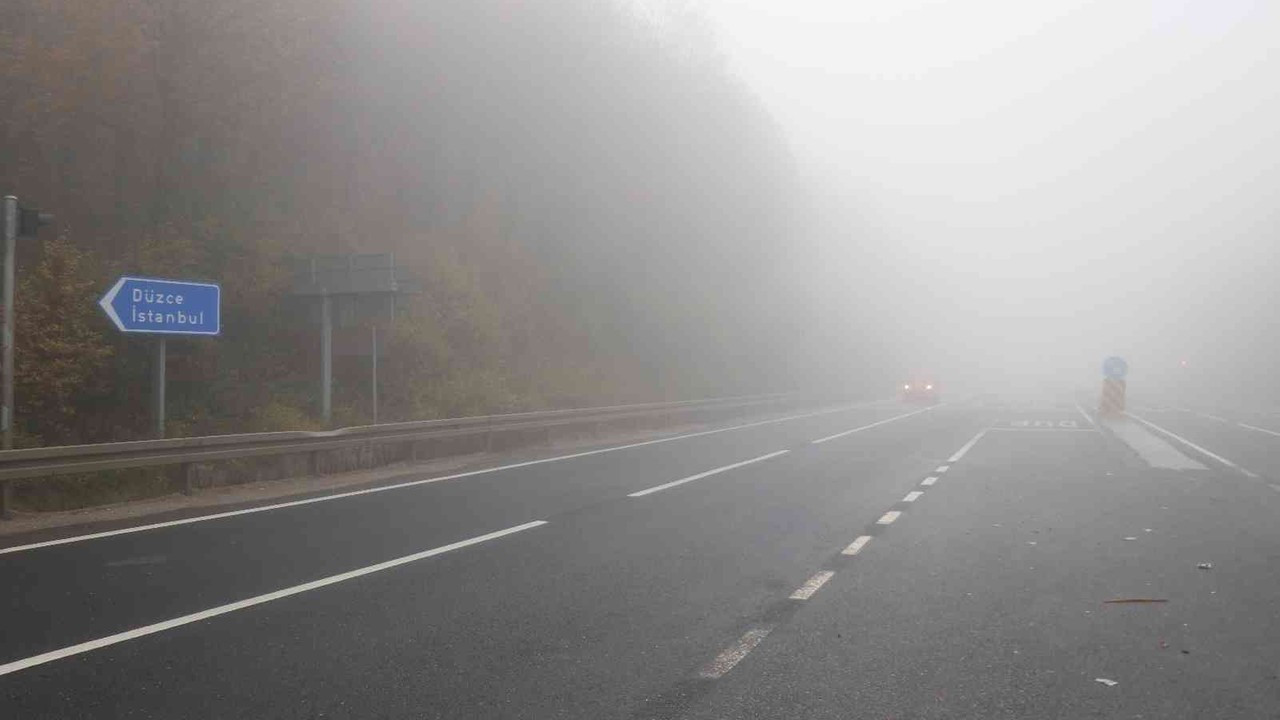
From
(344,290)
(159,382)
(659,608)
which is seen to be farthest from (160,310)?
(659,608)

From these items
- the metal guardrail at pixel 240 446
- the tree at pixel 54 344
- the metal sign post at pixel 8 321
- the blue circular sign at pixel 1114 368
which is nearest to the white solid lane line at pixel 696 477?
the metal guardrail at pixel 240 446

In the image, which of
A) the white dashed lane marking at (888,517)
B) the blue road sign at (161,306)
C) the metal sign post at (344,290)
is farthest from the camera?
the metal sign post at (344,290)

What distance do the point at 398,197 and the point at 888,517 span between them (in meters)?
25.6

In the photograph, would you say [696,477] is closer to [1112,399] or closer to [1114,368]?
[1112,399]

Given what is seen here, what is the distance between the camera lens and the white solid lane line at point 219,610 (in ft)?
18.1

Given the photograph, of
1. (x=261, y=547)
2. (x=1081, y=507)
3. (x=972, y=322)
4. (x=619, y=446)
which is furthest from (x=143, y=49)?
(x=972, y=322)

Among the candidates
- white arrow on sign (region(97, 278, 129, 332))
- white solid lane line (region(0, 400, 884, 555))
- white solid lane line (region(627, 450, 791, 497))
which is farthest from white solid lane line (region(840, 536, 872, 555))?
white arrow on sign (region(97, 278, 129, 332))

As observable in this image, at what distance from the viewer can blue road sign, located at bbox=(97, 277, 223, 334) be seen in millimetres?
13375

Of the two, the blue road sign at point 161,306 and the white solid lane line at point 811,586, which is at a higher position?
the blue road sign at point 161,306

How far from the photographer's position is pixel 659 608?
691 cm

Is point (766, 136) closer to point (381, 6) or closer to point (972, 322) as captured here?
point (381, 6)

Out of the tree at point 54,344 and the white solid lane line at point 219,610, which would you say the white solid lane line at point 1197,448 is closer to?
the white solid lane line at point 219,610

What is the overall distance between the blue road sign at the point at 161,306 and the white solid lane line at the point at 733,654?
10.7 meters

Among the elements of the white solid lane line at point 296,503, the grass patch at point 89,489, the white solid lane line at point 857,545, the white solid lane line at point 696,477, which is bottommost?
the white solid lane line at point 857,545
